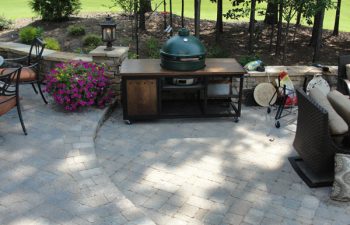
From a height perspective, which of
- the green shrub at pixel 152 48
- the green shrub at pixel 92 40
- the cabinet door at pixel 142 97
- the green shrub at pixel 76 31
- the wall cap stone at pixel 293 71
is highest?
the green shrub at pixel 76 31

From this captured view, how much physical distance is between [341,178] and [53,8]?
7813 millimetres

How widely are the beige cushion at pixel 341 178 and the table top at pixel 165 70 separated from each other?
182cm

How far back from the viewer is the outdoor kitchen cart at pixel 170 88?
4.98 meters

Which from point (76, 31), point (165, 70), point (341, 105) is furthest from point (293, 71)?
point (76, 31)

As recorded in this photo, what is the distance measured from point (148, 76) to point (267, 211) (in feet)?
7.52

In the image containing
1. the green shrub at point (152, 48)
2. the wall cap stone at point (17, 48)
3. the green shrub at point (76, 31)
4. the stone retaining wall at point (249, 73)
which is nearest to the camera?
the stone retaining wall at point (249, 73)

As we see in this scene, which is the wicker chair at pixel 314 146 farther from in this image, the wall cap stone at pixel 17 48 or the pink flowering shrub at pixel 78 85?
the wall cap stone at pixel 17 48

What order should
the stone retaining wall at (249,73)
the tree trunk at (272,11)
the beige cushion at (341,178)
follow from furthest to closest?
the tree trunk at (272,11)
the stone retaining wall at (249,73)
the beige cushion at (341,178)

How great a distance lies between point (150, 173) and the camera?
406 centimetres

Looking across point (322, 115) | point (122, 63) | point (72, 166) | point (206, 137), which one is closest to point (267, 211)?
point (322, 115)

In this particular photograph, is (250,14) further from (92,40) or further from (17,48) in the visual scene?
(17,48)

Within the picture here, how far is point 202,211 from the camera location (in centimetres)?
346

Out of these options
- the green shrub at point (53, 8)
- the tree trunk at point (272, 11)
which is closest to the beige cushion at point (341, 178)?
the tree trunk at point (272, 11)

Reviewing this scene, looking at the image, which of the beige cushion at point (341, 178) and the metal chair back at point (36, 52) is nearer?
the beige cushion at point (341, 178)
